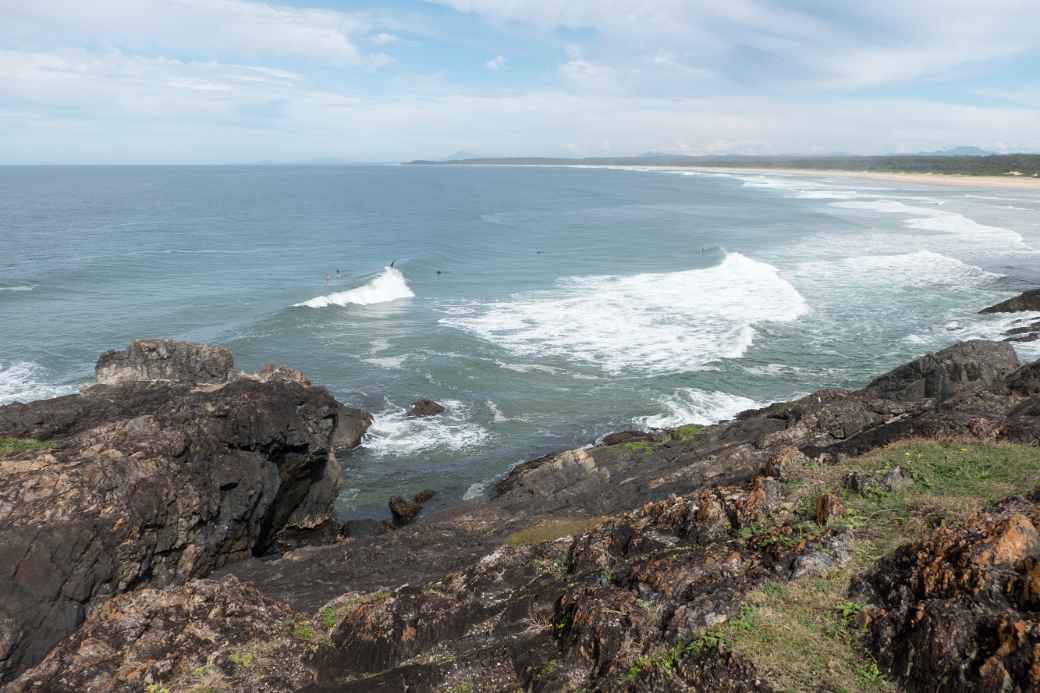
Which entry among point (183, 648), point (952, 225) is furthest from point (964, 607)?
point (952, 225)

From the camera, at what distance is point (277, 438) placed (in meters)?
21.1

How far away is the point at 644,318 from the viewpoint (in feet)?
160

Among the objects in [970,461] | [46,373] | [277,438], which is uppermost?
[970,461]

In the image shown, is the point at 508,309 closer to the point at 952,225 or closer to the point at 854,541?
the point at 854,541

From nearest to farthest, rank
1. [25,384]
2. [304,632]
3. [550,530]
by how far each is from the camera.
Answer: [304,632]
[550,530]
[25,384]

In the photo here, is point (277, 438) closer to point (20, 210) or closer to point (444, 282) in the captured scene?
point (444, 282)

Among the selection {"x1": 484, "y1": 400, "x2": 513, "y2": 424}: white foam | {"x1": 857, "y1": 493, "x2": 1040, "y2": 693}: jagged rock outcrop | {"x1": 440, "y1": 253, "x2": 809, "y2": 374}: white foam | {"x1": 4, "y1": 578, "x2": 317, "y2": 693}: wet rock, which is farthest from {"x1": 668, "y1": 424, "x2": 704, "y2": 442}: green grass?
{"x1": 4, "y1": 578, "x2": 317, "y2": 693}: wet rock

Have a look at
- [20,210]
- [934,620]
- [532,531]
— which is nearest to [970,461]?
[934,620]

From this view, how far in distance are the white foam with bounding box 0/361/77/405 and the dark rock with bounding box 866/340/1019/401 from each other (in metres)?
37.1

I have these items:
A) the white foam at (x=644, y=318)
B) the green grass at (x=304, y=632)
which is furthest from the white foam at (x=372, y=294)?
the green grass at (x=304, y=632)

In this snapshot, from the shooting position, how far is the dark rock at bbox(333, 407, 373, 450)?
30.8m

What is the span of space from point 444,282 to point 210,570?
4764 cm

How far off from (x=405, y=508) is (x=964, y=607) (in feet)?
65.3

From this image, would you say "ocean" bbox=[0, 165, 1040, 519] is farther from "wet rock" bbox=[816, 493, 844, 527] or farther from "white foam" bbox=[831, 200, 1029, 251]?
"wet rock" bbox=[816, 493, 844, 527]
